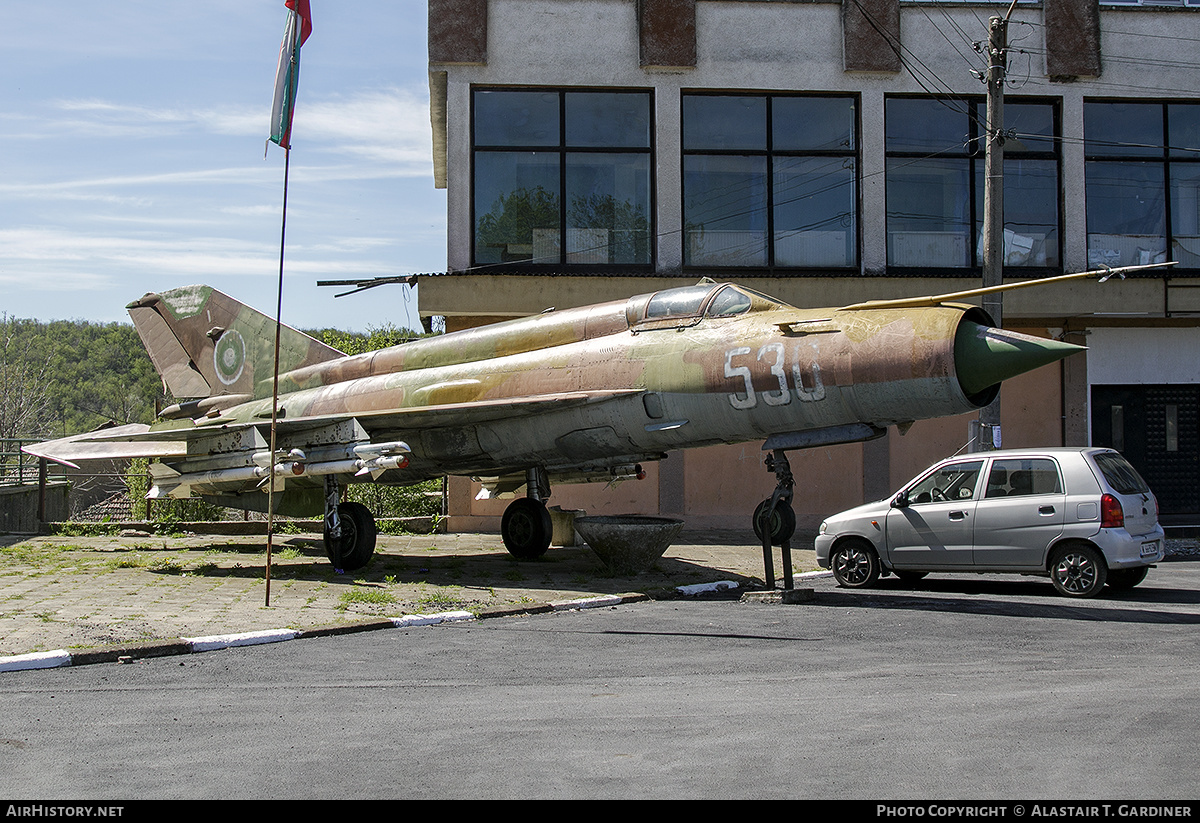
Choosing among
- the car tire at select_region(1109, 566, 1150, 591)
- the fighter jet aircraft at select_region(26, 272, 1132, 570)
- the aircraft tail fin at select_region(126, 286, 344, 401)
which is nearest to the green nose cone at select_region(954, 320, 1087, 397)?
the fighter jet aircraft at select_region(26, 272, 1132, 570)

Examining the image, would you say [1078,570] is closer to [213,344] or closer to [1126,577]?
[1126,577]

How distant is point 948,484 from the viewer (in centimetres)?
1233

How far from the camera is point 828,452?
20594 millimetres

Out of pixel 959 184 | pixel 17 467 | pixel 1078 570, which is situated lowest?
pixel 1078 570

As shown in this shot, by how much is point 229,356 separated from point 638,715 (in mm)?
13233

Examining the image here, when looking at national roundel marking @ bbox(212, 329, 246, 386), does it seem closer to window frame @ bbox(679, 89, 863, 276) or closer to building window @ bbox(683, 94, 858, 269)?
window frame @ bbox(679, 89, 863, 276)

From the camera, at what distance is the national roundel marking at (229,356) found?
1709cm

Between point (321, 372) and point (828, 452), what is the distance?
10.3m

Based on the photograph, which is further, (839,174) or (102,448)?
(839,174)

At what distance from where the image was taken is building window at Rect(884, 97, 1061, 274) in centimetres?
2148

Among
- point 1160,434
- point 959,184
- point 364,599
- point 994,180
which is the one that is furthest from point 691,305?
point 1160,434

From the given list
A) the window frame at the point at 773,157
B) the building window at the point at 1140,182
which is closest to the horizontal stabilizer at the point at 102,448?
the window frame at the point at 773,157
